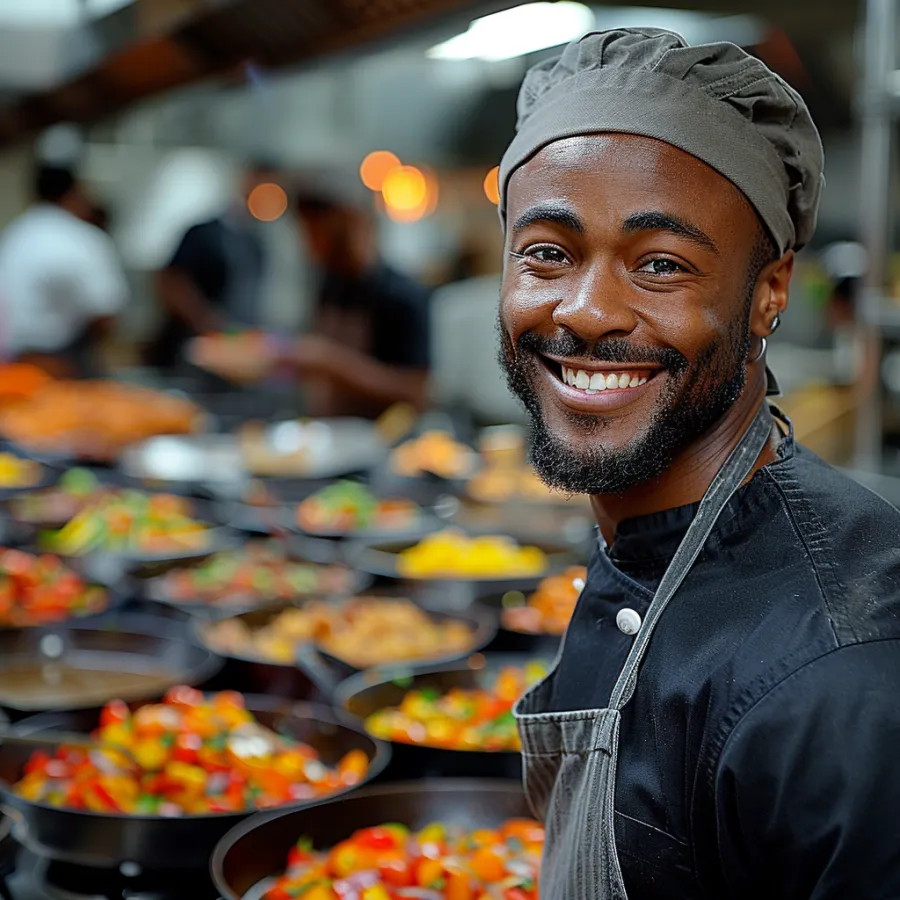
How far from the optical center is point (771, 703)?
1.08 metres

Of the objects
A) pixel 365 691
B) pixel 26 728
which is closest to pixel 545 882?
pixel 365 691

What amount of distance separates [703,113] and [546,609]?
1903 millimetres

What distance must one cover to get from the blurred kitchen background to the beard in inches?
A: 66.8

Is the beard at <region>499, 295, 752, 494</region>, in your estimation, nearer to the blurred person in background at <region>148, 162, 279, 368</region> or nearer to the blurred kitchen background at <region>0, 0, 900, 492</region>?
the blurred kitchen background at <region>0, 0, 900, 492</region>

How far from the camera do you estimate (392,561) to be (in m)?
3.60

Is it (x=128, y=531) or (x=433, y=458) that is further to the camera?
(x=433, y=458)

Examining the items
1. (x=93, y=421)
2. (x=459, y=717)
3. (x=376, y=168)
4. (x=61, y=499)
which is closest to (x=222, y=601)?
(x=459, y=717)

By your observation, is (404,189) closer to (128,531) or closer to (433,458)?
(433,458)

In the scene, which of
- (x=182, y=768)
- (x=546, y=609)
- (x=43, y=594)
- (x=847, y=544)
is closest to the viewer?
(x=847, y=544)

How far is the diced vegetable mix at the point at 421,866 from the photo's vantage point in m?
1.74

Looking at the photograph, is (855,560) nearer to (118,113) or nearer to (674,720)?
(674,720)

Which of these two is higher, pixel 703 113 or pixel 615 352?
pixel 703 113

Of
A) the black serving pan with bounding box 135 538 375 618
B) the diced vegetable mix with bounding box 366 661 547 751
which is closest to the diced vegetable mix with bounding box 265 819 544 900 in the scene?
the diced vegetable mix with bounding box 366 661 547 751

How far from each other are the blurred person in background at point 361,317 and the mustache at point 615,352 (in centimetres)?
455
